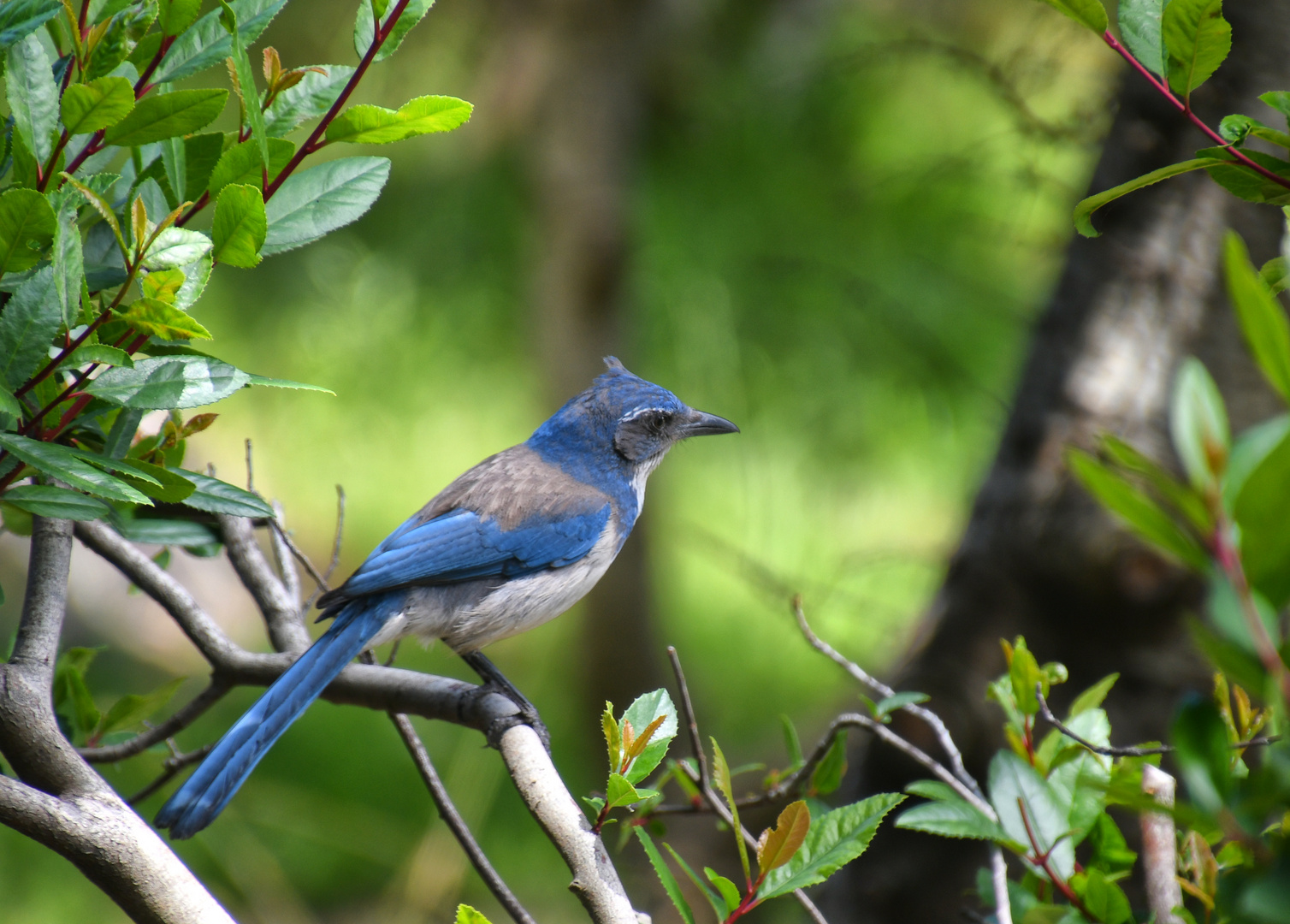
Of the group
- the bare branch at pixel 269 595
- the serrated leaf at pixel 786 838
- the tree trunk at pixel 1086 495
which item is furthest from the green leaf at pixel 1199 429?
the tree trunk at pixel 1086 495

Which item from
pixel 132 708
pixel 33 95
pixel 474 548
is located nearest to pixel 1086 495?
pixel 474 548

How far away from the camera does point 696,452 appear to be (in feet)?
24.5

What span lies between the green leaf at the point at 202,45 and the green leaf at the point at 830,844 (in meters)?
1.47

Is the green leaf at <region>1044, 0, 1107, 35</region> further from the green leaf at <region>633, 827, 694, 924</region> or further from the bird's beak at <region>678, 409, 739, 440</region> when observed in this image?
the bird's beak at <region>678, 409, 739, 440</region>

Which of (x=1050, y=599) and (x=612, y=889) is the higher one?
(x=612, y=889)

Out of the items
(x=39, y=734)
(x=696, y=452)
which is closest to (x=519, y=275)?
(x=696, y=452)

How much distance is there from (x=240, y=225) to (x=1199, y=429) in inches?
50.0

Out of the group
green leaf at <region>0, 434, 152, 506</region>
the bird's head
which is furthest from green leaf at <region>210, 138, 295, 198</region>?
the bird's head

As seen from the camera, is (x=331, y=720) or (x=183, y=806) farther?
(x=331, y=720)

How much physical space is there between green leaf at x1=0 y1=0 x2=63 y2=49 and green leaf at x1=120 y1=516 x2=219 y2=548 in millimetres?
926

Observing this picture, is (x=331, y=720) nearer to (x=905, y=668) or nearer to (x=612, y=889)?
(x=905, y=668)

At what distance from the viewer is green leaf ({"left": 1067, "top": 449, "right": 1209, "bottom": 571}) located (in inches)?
31.8

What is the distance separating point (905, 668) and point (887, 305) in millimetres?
2438

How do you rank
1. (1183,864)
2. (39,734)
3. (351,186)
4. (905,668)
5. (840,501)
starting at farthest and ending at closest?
(840,501) → (905,668) → (351,186) → (1183,864) → (39,734)
